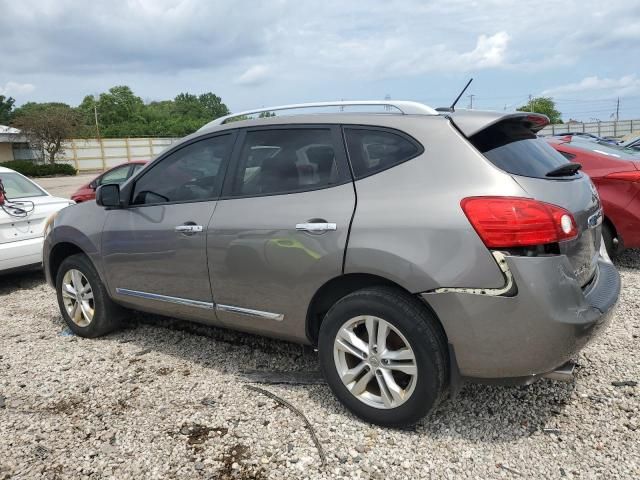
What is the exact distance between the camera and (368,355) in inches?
112

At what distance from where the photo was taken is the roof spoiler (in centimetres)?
273

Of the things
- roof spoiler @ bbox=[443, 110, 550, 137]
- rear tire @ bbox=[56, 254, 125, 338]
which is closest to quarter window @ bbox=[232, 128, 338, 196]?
roof spoiler @ bbox=[443, 110, 550, 137]

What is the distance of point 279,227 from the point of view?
10.0ft

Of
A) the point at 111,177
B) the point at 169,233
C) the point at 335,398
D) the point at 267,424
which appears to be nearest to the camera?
the point at 267,424

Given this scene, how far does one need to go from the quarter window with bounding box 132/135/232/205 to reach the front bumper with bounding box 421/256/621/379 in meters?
1.71

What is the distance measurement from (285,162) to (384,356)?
130 centimetres

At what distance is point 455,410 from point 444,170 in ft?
4.61

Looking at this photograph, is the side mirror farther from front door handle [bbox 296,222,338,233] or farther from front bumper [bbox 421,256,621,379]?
front bumper [bbox 421,256,621,379]

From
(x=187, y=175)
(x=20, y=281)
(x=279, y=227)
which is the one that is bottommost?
(x=20, y=281)

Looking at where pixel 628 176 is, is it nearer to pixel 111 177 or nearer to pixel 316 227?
pixel 316 227

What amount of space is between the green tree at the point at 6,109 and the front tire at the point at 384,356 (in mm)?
83518

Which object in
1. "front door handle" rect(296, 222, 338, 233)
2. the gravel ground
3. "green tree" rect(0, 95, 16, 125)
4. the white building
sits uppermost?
"green tree" rect(0, 95, 16, 125)

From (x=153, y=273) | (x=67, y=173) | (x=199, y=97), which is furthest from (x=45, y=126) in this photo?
(x=199, y=97)

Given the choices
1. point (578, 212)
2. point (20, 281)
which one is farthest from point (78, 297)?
point (578, 212)
